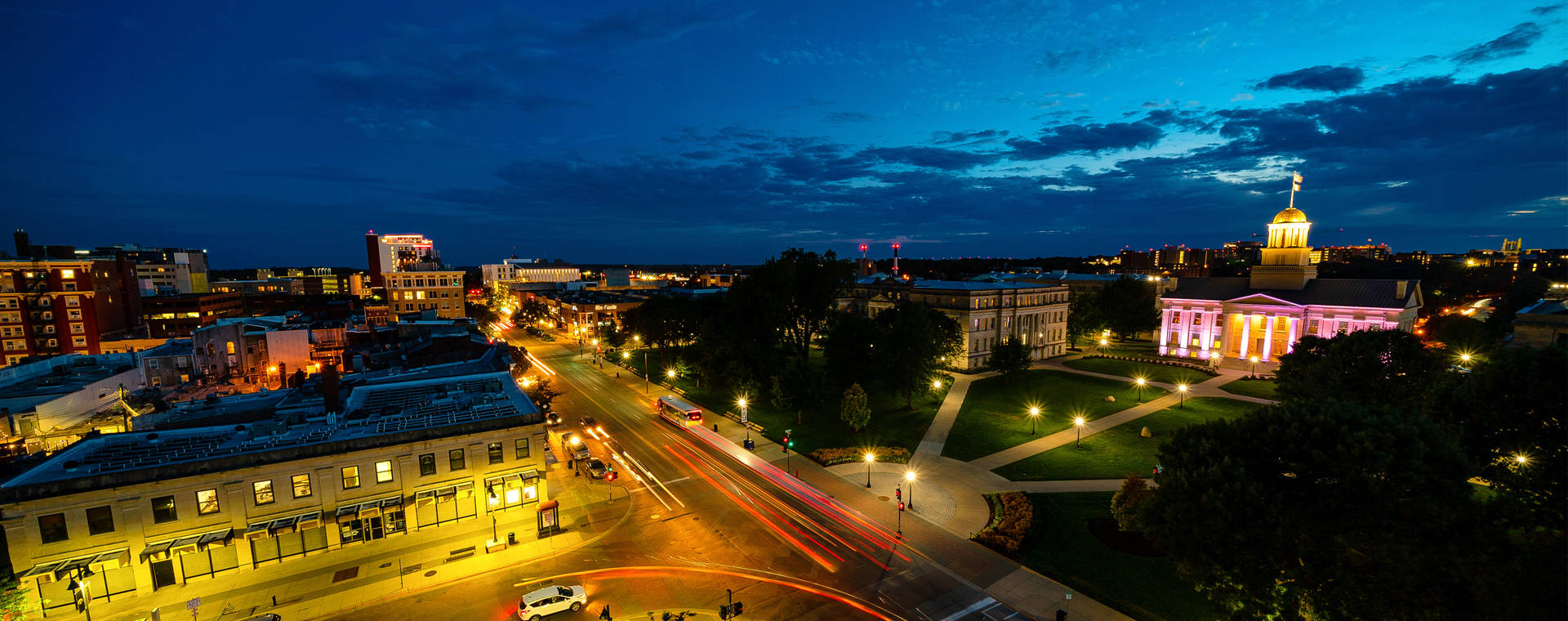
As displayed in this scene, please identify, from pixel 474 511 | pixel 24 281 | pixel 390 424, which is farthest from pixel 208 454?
pixel 24 281

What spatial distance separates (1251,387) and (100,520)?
9758cm

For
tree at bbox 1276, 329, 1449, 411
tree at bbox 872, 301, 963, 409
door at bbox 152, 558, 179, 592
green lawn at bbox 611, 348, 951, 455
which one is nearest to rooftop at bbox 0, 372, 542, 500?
door at bbox 152, 558, 179, 592

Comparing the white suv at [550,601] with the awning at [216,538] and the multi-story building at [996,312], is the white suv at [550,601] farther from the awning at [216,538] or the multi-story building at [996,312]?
the multi-story building at [996,312]

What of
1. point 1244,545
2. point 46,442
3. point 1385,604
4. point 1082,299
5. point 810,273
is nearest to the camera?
point 1385,604

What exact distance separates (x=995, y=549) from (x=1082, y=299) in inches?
3131

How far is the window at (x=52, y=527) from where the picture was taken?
24.7 m

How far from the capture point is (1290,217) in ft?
284

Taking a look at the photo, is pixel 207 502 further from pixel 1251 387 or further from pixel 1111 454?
pixel 1251 387

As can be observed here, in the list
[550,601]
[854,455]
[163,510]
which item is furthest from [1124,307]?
[163,510]

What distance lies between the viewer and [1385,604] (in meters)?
17.6

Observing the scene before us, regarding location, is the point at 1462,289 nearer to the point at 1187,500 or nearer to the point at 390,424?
the point at 1187,500

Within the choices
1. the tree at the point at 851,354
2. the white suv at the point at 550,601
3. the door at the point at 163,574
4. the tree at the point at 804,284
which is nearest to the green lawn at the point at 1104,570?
the white suv at the point at 550,601

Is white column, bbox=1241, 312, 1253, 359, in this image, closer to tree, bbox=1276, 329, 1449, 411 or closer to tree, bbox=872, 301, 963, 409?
tree, bbox=1276, 329, 1449, 411

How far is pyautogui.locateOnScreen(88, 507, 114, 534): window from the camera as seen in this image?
25516 mm
